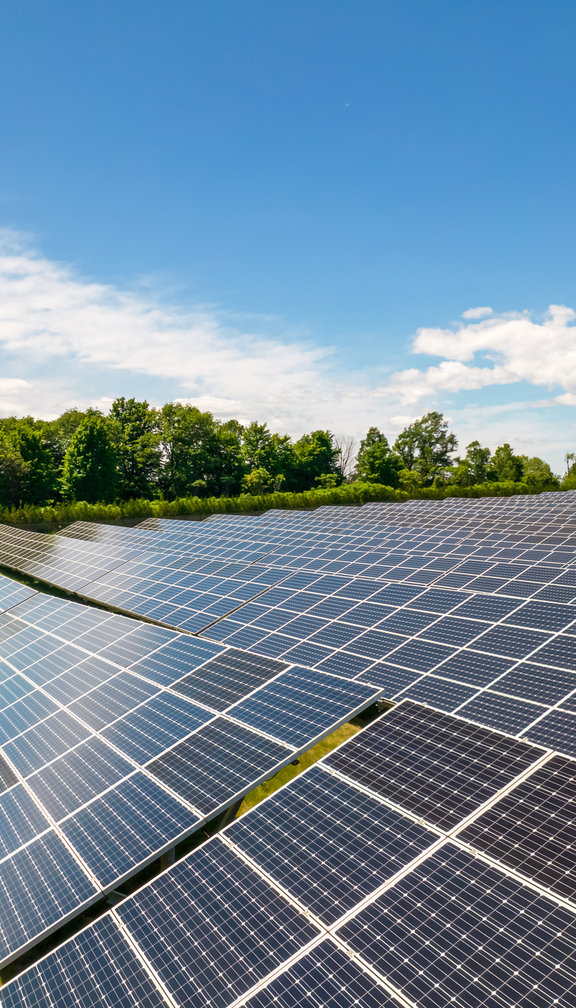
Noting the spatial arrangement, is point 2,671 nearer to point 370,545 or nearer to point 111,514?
point 370,545

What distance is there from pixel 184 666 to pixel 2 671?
8.18m

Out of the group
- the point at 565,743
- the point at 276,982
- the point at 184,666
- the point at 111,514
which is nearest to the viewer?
the point at 276,982

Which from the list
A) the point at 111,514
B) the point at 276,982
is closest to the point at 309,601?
the point at 276,982

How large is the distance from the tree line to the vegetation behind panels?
0.20m

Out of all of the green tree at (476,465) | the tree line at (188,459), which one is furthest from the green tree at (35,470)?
the green tree at (476,465)

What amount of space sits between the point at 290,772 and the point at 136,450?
8309 cm

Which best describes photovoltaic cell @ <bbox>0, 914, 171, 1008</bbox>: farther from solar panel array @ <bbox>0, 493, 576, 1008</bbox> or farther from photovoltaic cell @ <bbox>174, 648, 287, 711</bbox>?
photovoltaic cell @ <bbox>174, 648, 287, 711</bbox>

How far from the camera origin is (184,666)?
52.0 feet

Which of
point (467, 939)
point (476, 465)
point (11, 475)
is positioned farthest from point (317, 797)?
point (476, 465)

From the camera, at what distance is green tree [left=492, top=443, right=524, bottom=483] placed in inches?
5039

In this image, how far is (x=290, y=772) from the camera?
15.8 metres

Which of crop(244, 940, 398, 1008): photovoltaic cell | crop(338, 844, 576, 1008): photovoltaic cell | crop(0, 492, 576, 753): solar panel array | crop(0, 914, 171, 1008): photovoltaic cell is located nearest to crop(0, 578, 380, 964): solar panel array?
crop(0, 914, 171, 1008): photovoltaic cell

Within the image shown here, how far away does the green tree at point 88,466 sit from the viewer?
2982 inches

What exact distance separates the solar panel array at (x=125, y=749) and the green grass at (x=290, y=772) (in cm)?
261
